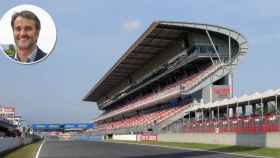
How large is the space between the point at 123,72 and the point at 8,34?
100712mm

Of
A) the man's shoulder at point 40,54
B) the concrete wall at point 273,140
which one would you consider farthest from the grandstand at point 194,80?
the man's shoulder at point 40,54

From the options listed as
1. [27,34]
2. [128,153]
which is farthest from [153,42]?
[27,34]

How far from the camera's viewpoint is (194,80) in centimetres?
7412

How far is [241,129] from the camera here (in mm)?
47500

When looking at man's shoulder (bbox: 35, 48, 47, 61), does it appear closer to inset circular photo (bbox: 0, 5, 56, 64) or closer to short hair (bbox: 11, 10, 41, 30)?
inset circular photo (bbox: 0, 5, 56, 64)

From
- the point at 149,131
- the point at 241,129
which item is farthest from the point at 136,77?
the point at 241,129

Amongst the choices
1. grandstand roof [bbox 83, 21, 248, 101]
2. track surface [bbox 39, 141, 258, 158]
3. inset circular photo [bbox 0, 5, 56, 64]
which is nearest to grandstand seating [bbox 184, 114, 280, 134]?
track surface [bbox 39, 141, 258, 158]

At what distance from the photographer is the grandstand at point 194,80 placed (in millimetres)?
52094

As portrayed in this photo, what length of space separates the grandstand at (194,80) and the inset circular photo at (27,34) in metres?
30.6

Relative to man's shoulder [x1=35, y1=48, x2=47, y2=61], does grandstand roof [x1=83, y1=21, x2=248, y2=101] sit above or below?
above

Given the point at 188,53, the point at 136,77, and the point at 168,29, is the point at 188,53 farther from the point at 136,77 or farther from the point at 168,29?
the point at 136,77

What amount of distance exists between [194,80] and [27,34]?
62.7 m

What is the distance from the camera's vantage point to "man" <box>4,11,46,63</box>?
1199 cm

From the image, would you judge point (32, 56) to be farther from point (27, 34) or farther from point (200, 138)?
point (200, 138)
